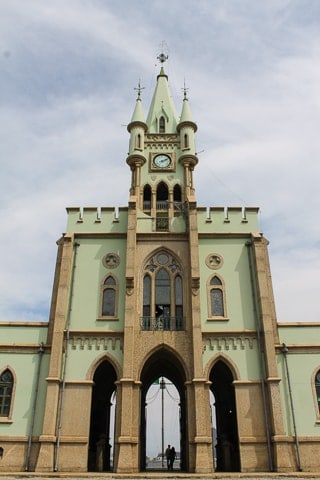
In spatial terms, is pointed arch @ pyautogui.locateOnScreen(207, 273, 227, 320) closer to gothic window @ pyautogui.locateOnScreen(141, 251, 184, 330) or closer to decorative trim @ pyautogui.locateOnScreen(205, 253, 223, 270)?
decorative trim @ pyautogui.locateOnScreen(205, 253, 223, 270)

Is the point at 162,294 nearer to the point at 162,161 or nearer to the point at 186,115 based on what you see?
the point at 162,161

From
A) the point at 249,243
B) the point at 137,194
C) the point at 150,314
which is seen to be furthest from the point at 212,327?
the point at 137,194

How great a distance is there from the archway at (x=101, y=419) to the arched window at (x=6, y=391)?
4520 millimetres

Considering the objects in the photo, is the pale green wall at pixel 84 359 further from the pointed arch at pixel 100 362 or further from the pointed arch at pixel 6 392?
the pointed arch at pixel 6 392

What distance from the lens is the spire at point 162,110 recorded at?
33.8 m

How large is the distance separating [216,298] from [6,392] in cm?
1213

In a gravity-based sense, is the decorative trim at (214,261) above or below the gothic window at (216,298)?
above

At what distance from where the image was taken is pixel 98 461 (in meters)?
23.0

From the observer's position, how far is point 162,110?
Result: 1369 inches

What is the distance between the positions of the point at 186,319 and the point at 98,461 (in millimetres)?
8864

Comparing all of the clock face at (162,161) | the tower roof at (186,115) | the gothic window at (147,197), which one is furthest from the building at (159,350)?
the tower roof at (186,115)

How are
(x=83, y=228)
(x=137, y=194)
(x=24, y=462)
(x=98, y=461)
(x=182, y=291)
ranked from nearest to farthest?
(x=24, y=462) < (x=98, y=461) < (x=182, y=291) < (x=83, y=228) < (x=137, y=194)

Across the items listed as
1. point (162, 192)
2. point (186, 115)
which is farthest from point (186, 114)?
point (162, 192)

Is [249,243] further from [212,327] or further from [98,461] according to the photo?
[98,461]
